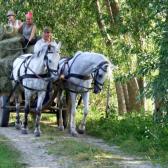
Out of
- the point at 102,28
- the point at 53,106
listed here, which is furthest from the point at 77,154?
the point at 102,28

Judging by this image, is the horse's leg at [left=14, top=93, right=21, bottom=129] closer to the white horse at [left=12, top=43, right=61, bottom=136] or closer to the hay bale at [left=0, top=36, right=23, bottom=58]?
the white horse at [left=12, top=43, right=61, bottom=136]

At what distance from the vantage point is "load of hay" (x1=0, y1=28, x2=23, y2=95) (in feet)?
46.2

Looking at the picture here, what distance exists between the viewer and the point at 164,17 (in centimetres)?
884

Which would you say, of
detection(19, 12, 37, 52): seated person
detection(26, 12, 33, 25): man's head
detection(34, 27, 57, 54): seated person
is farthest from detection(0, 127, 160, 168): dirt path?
detection(26, 12, 33, 25): man's head

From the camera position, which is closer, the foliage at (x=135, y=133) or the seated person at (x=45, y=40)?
the foliage at (x=135, y=133)

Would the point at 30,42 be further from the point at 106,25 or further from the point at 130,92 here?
the point at 130,92

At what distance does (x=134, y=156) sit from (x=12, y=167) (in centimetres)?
243

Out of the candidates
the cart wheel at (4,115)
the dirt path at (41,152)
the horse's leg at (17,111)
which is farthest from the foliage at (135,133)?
the cart wheel at (4,115)

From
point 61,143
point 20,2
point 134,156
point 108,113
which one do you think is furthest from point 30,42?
point 134,156

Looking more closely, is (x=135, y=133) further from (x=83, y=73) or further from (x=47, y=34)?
(x=47, y=34)

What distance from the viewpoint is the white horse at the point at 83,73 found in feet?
39.2

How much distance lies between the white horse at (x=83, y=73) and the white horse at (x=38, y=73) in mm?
474

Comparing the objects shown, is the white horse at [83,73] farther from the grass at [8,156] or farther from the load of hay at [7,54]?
the grass at [8,156]

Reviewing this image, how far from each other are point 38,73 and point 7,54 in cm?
230
